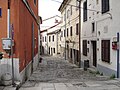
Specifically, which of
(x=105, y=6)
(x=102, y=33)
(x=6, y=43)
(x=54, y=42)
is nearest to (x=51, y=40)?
(x=54, y=42)

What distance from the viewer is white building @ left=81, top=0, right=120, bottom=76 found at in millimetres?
13547

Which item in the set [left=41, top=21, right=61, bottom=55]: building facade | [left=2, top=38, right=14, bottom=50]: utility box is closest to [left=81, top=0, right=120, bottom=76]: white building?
[left=2, top=38, right=14, bottom=50]: utility box

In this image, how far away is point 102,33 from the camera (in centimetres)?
1606

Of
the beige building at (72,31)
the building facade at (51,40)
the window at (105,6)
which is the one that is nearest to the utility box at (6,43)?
the window at (105,6)

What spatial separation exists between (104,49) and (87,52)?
18.6ft

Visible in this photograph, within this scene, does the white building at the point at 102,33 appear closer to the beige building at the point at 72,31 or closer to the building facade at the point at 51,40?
the beige building at the point at 72,31

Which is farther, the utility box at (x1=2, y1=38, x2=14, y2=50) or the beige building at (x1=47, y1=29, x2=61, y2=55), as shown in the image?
the beige building at (x1=47, y1=29, x2=61, y2=55)

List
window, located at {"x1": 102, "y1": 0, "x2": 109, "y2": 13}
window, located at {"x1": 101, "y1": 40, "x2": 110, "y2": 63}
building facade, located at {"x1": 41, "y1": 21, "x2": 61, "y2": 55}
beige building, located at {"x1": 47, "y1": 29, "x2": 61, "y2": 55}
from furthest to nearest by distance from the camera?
building facade, located at {"x1": 41, "y1": 21, "x2": 61, "y2": 55}
beige building, located at {"x1": 47, "y1": 29, "x2": 61, "y2": 55}
window, located at {"x1": 102, "y1": 0, "x2": 109, "y2": 13}
window, located at {"x1": 101, "y1": 40, "x2": 110, "y2": 63}

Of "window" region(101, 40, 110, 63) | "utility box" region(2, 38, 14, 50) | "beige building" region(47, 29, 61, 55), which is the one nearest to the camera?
"utility box" region(2, 38, 14, 50)

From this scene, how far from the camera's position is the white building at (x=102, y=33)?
13.5 m

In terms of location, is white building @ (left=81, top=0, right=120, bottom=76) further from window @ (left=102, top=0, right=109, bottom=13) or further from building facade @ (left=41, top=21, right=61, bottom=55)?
building facade @ (left=41, top=21, right=61, bottom=55)

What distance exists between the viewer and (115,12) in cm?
1340

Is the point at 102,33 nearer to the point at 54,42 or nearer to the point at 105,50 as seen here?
the point at 105,50

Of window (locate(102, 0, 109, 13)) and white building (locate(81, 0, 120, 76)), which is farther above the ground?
window (locate(102, 0, 109, 13))
